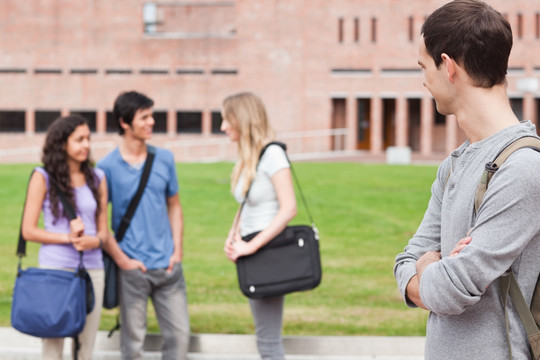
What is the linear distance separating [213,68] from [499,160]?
46.4 metres

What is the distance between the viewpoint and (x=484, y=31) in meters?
2.05

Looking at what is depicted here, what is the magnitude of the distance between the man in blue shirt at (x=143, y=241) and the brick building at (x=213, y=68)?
136 ft

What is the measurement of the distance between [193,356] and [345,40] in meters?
42.1

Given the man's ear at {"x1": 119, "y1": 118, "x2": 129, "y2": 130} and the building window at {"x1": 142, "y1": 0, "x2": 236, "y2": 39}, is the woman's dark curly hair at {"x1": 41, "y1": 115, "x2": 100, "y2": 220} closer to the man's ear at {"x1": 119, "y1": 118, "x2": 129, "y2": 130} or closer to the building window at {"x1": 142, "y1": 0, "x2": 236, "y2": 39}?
the man's ear at {"x1": 119, "y1": 118, "x2": 129, "y2": 130}

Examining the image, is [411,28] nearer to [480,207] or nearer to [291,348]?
[291,348]

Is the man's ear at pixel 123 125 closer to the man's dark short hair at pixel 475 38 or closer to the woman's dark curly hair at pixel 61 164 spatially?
the woman's dark curly hair at pixel 61 164

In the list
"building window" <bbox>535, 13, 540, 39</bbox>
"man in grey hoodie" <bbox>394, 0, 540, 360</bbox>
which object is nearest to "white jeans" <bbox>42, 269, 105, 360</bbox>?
"man in grey hoodie" <bbox>394, 0, 540, 360</bbox>

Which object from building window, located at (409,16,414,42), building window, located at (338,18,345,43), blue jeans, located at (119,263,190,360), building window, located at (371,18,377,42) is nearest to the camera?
blue jeans, located at (119,263,190,360)

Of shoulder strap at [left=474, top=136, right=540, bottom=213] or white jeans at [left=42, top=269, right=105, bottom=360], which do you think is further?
white jeans at [left=42, top=269, right=105, bottom=360]

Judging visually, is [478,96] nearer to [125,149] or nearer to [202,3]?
[125,149]

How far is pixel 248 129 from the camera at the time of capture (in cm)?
498

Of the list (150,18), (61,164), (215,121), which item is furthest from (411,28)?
(61,164)

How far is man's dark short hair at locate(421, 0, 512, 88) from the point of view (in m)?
2.06

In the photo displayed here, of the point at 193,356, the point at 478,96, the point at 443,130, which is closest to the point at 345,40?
the point at 443,130
